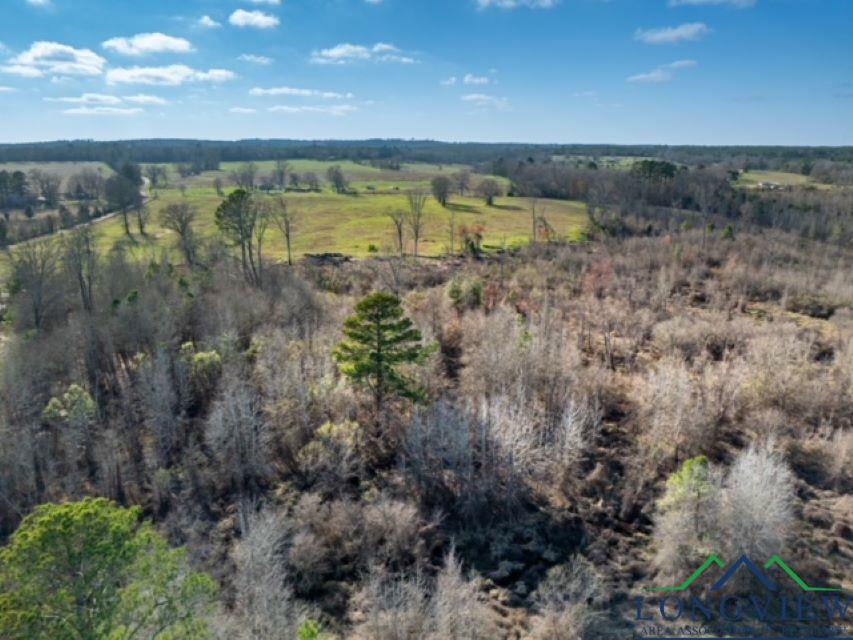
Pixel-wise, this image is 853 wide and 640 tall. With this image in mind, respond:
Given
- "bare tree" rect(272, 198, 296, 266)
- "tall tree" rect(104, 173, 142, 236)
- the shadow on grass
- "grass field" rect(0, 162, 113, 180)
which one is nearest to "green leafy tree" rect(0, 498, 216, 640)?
"bare tree" rect(272, 198, 296, 266)

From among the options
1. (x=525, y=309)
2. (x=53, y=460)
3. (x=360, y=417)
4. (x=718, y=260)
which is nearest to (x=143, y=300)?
(x=53, y=460)

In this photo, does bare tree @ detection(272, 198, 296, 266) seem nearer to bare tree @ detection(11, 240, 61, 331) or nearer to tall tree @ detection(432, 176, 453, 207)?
bare tree @ detection(11, 240, 61, 331)

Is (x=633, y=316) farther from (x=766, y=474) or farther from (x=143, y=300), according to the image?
(x=143, y=300)

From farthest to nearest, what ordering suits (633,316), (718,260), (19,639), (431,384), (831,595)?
(718,260)
(633,316)
(431,384)
(831,595)
(19,639)

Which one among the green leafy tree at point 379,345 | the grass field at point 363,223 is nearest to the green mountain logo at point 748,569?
the green leafy tree at point 379,345

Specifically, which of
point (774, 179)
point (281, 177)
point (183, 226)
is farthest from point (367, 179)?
point (774, 179)
